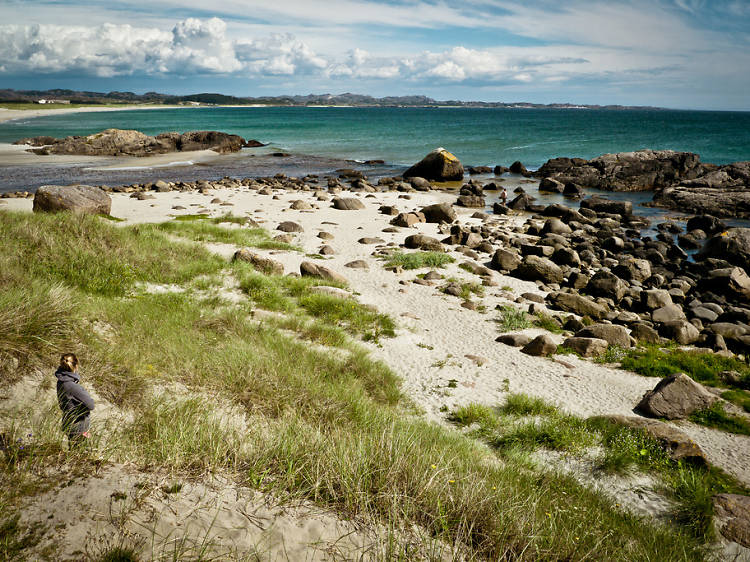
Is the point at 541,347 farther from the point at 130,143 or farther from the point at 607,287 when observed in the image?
the point at 130,143

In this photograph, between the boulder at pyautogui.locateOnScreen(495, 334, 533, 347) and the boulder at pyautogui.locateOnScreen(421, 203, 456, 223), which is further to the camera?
the boulder at pyautogui.locateOnScreen(421, 203, 456, 223)

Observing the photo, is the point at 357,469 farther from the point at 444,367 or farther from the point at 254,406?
the point at 444,367

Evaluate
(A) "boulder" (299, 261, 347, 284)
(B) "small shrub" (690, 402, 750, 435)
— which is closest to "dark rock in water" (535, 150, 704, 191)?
(A) "boulder" (299, 261, 347, 284)

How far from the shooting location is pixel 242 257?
1545 cm

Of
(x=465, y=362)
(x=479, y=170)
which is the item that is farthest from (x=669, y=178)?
(x=465, y=362)

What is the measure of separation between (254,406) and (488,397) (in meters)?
5.11

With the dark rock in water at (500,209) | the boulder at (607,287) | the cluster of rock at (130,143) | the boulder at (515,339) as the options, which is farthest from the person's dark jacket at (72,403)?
the cluster of rock at (130,143)

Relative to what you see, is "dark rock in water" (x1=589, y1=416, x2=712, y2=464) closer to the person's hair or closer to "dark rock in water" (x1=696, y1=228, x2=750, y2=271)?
the person's hair

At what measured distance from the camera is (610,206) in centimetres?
3052

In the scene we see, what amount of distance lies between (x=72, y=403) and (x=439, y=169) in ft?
137

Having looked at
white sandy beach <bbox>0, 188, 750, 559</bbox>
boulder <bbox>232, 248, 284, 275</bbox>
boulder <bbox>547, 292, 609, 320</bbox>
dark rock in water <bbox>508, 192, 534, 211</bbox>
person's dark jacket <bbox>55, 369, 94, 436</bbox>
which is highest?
dark rock in water <bbox>508, 192, 534, 211</bbox>

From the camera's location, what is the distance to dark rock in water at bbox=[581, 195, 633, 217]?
Result: 97.1ft

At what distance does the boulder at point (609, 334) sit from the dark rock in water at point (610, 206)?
2096cm

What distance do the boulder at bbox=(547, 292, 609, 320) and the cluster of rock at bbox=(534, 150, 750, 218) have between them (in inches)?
944
